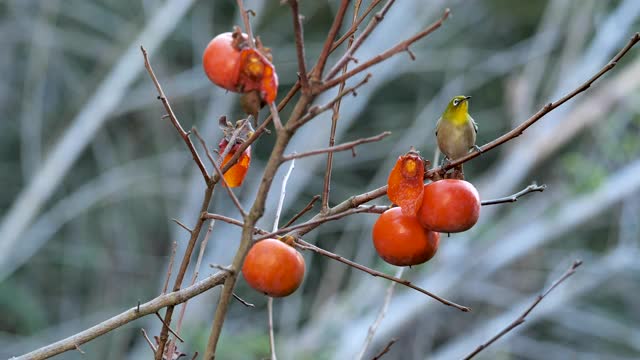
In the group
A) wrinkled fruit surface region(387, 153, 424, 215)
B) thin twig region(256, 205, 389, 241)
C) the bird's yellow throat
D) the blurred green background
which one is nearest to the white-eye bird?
the bird's yellow throat

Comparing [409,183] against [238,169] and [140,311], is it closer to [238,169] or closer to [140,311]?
[238,169]

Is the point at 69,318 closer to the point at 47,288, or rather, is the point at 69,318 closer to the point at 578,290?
the point at 47,288

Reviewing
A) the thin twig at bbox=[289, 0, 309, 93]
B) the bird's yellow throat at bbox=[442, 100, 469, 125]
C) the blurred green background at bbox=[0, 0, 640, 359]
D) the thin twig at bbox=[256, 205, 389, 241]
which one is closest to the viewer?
the thin twig at bbox=[289, 0, 309, 93]

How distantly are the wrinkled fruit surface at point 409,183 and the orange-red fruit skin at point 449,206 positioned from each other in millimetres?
11

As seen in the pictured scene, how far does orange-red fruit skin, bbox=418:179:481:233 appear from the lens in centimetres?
99

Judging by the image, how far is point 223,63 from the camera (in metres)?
0.91

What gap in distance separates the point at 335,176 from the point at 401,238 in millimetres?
6360

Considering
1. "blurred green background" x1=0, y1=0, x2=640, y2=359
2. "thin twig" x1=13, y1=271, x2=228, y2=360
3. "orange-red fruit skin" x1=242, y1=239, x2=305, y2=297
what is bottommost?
"thin twig" x1=13, y1=271, x2=228, y2=360

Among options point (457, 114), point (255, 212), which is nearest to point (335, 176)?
point (457, 114)

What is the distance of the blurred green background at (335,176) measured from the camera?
5.36 metres

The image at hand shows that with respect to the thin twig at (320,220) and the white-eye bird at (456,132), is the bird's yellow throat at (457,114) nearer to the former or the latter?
the white-eye bird at (456,132)

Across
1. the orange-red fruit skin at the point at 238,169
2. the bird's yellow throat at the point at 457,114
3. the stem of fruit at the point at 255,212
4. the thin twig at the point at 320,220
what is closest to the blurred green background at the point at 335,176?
the bird's yellow throat at the point at 457,114

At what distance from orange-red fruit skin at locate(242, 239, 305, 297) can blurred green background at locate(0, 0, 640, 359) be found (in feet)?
11.7

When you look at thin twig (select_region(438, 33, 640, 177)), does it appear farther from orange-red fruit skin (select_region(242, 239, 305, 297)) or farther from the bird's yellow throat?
the bird's yellow throat
